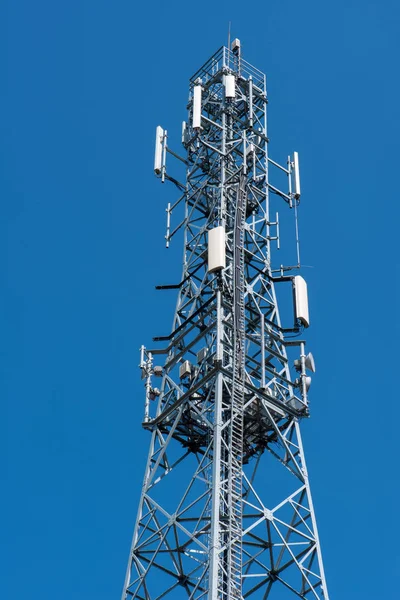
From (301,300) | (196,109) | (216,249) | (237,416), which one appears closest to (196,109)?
(196,109)

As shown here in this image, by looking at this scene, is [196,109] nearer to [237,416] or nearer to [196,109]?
[196,109]

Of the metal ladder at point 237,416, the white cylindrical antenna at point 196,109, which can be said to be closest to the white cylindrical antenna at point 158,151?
the white cylindrical antenna at point 196,109

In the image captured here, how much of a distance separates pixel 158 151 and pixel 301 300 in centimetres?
980

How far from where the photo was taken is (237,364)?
3816cm

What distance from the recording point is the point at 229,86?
48.0m

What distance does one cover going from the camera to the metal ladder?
1316 inches

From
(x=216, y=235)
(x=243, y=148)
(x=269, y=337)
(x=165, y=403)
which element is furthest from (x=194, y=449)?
(x=243, y=148)

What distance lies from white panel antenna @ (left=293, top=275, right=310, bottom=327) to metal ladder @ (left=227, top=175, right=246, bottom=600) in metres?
2.32

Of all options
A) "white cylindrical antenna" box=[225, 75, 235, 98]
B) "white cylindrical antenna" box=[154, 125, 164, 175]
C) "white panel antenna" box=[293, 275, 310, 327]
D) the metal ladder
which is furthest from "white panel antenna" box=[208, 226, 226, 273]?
"white cylindrical antenna" box=[225, 75, 235, 98]

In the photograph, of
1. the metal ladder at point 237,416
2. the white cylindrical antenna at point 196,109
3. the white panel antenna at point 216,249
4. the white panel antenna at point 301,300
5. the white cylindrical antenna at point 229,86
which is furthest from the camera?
the white cylindrical antenna at point 229,86

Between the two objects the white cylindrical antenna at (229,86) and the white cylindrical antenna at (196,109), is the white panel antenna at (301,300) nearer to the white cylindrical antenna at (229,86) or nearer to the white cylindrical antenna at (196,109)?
the white cylindrical antenna at (196,109)

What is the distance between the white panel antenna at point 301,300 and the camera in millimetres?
42000

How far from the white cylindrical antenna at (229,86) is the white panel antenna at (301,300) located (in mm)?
9489

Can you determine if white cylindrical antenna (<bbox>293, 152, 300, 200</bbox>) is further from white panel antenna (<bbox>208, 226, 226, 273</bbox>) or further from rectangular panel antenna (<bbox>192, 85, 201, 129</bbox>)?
white panel antenna (<bbox>208, 226, 226, 273</bbox>)
